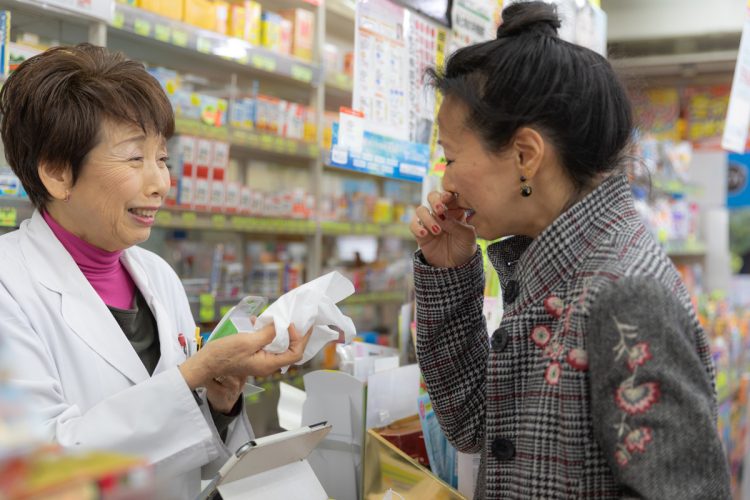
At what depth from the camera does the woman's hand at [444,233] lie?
149cm

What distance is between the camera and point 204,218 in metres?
2.96

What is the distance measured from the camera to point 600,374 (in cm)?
102

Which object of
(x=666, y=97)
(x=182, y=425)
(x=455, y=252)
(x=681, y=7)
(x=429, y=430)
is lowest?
(x=429, y=430)

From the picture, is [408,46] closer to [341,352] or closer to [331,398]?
[341,352]

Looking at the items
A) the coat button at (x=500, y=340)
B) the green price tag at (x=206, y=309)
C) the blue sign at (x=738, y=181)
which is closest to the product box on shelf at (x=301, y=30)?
the green price tag at (x=206, y=309)

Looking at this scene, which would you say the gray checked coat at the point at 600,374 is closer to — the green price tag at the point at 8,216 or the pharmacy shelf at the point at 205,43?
the green price tag at the point at 8,216

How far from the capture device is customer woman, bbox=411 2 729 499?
98cm

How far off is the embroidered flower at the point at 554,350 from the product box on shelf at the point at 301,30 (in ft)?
9.16

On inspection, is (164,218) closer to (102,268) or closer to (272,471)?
(102,268)

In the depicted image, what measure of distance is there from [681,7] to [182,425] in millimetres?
5801

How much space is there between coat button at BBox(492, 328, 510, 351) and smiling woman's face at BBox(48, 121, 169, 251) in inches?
28.8

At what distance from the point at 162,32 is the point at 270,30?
34.7 inches

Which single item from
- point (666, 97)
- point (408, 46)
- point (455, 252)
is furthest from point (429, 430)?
point (666, 97)

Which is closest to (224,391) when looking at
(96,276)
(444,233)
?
(96,276)
